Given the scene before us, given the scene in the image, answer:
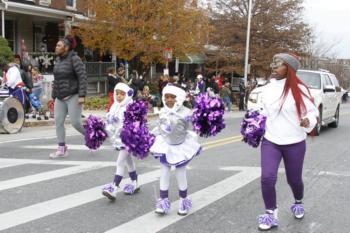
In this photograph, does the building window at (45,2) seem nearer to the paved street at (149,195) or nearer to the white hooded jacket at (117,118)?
the paved street at (149,195)

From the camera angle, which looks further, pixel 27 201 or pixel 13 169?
pixel 13 169

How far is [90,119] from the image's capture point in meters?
6.31

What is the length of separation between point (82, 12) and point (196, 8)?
269 inches

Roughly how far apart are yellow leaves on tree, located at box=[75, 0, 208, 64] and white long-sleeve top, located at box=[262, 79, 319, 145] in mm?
17494

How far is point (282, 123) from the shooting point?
5.07 metres

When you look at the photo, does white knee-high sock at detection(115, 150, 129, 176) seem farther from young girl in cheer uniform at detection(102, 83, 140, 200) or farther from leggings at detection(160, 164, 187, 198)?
leggings at detection(160, 164, 187, 198)

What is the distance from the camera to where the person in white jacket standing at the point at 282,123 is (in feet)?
16.5

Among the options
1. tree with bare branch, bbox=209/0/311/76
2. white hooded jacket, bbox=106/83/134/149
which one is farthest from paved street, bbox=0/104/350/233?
tree with bare branch, bbox=209/0/311/76

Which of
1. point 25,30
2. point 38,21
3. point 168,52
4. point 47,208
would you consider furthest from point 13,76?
point 38,21

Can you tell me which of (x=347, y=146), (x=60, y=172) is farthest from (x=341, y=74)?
(x=60, y=172)

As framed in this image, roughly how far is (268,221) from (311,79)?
10043mm

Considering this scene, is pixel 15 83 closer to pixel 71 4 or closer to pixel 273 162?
pixel 273 162

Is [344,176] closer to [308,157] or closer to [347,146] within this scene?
[308,157]

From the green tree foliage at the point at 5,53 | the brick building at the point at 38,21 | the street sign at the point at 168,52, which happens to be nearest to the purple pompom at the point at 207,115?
the green tree foliage at the point at 5,53
